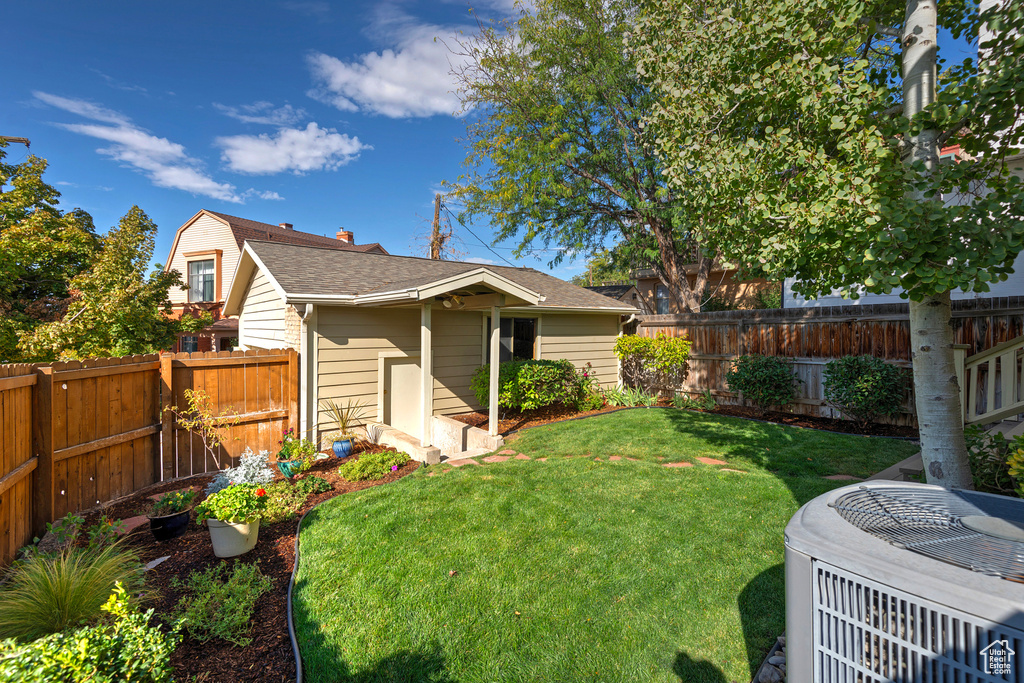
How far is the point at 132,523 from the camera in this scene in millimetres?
4566

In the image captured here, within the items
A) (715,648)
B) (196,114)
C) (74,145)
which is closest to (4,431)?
(715,648)

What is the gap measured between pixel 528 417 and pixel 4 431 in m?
7.27

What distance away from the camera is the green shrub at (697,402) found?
31.7 ft

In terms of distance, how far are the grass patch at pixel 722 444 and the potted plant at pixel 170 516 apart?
4168 mm

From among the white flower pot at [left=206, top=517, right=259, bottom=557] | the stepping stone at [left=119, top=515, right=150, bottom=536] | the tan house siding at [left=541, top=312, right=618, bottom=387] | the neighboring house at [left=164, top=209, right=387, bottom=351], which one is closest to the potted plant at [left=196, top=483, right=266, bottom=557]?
the white flower pot at [left=206, top=517, right=259, bottom=557]

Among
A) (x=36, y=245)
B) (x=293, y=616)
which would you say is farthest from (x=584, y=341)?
(x=36, y=245)

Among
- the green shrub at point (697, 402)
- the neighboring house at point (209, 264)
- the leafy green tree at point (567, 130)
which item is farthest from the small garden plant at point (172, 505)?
the neighboring house at point (209, 264)

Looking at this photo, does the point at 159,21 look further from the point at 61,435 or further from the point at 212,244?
the point at 212,244

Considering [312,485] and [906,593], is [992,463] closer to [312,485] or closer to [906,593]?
[906,593]

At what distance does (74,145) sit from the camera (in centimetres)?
1291

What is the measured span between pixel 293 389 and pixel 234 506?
3.64 metres

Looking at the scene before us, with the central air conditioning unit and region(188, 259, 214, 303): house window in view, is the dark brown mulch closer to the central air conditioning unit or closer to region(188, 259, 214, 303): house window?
the central air conditioning unit

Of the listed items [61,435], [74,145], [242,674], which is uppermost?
[74,145]
